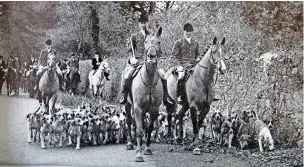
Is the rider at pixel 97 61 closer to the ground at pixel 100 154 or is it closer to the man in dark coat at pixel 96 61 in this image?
the man in dark coat at pixel 96 61

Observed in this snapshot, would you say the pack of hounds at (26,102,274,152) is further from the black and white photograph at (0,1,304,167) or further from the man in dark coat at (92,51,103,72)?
the man in dark coat at (92,51,103,72)

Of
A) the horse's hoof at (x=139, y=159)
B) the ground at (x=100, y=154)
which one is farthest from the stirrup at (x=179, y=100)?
the horse's hoof at (x=139, y=159)

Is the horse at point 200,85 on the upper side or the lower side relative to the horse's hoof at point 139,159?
upper

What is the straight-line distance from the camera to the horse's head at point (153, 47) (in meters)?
3.74

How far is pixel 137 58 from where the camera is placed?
3.77m

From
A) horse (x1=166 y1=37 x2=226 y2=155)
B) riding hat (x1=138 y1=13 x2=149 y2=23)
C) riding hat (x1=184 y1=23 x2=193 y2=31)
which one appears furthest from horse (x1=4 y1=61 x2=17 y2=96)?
riding hat (x1=184 y1=23 x2=193 y2=31)

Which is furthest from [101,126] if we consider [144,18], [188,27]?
[188,27]

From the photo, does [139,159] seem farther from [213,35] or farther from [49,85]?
[213,35]

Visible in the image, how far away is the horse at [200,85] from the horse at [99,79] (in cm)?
51

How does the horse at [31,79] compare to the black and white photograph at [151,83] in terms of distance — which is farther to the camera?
the horse at [31,79]

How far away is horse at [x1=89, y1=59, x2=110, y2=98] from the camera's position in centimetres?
381

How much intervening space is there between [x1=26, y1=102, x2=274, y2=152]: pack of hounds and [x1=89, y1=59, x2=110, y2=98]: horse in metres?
0.11

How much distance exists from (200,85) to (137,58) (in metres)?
0.55

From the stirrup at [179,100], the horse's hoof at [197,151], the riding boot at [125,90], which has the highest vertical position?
the riding boot at [125,90]
